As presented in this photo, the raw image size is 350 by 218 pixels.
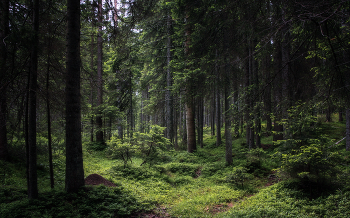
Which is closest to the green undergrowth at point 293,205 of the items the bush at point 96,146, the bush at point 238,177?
the bush at point 238,177

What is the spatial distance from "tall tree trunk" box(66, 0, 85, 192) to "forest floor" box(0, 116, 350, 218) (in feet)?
1.99

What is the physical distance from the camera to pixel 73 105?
18.4 ft

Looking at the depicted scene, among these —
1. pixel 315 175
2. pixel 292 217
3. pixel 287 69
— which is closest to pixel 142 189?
pixel 292 217

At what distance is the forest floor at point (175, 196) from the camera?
474cm

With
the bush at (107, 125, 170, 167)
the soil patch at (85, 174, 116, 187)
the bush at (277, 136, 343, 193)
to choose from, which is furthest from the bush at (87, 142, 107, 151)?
the bush at (277, 136, 343, 193)

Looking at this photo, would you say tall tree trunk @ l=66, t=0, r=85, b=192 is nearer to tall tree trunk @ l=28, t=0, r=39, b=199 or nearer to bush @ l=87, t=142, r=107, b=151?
tall tree trunk @ l=28, t=0, r=39, b=199

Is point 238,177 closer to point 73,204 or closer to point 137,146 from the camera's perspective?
point 137,146

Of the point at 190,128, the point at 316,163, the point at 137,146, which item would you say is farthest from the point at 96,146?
the point at 316,163

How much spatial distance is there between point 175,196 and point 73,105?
16.7ft

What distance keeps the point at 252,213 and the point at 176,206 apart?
7.93 ft

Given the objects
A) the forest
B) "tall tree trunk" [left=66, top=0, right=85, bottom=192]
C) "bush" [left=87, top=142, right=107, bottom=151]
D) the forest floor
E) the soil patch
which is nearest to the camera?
the forest

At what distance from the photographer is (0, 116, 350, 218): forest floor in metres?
4.74

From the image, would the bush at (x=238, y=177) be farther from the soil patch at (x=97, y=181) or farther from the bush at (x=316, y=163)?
the soil patch at (x=97, y=181)

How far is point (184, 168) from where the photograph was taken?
10594 millimetres
